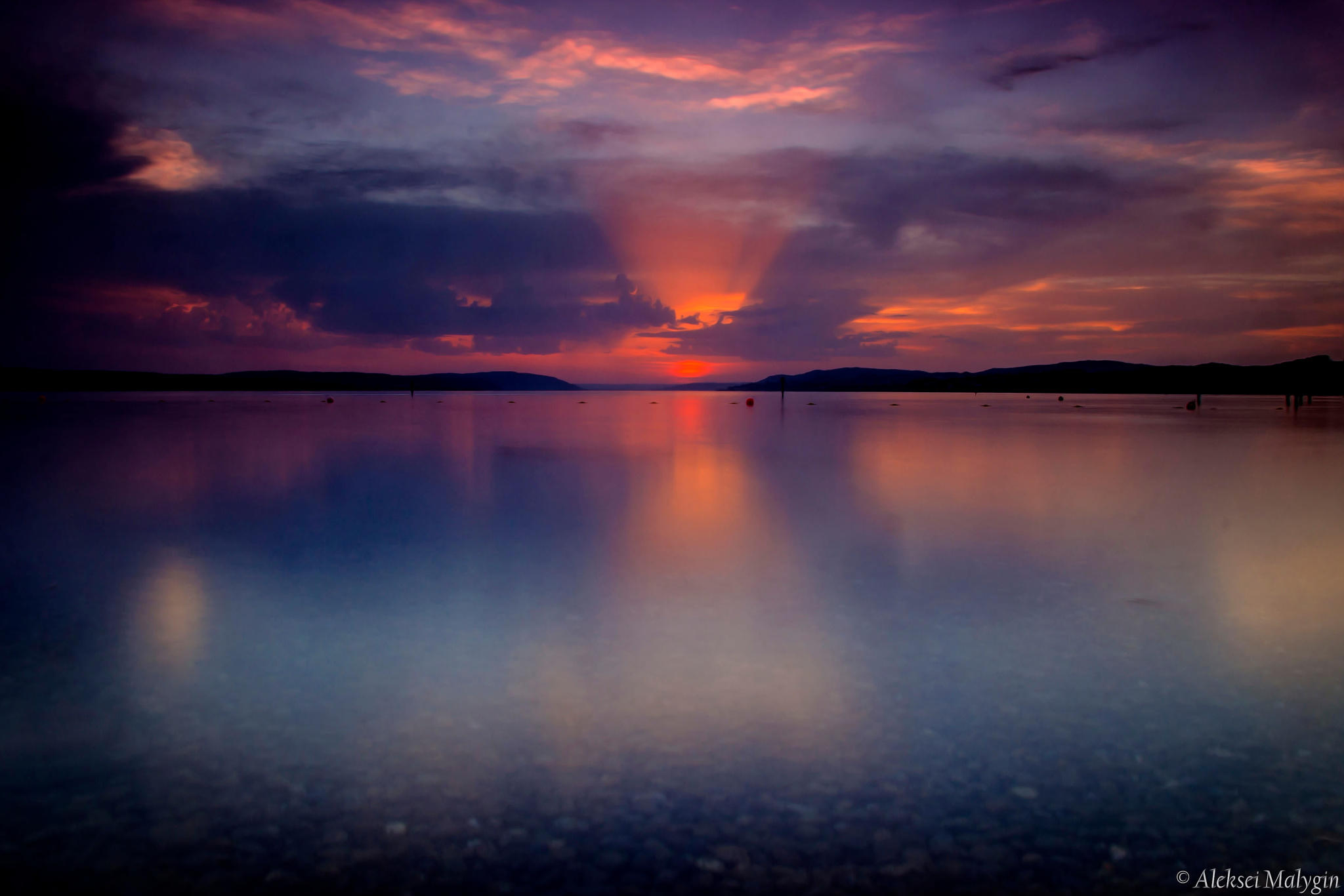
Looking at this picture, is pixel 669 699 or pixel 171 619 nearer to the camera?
pixel 669 699

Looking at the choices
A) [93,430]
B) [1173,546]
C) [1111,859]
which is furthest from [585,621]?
[93,430]

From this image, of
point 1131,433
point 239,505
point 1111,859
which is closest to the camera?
point 1111,859

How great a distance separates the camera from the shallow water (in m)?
4.37

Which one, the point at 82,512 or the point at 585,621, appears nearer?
the point at 585,621

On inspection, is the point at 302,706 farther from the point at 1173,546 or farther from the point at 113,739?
the point at 1173,546

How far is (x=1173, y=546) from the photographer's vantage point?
491 inches

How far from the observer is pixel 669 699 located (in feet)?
20.8

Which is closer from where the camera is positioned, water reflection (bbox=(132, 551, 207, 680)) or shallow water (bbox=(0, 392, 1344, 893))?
shallow water (bbox=(0, 392, 1344, 893))

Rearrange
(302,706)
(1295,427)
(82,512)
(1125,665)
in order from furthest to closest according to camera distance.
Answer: (1295,427)
(82,512)
(1125,665)
(302,706)

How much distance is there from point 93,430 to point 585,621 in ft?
140

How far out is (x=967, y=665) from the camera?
713 cm

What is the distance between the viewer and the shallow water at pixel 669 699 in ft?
14.3

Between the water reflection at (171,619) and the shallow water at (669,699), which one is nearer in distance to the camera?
the shallow water at (669,699)

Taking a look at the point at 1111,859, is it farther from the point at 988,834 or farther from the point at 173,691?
the point at 173,691
